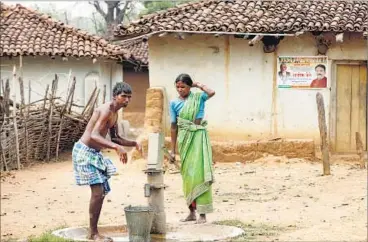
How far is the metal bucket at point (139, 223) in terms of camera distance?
23.7 feet

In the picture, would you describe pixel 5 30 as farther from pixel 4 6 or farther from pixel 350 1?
pixel 350 1

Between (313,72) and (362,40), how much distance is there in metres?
1.07

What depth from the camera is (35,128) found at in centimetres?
1597

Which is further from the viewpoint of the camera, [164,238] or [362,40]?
[362,40]

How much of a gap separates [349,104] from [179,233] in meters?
8.15


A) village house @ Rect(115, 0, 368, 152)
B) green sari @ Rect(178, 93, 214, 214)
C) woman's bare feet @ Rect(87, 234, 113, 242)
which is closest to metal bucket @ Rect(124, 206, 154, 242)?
woman's bare feet @ Rect(87, 234, 113, 242)

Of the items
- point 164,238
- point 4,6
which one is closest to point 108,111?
point 164,238

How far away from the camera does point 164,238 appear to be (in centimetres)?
786

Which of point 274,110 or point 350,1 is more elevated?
point 350,1

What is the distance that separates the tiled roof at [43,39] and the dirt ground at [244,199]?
5.53 m

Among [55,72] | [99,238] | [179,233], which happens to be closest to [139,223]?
[99,238]

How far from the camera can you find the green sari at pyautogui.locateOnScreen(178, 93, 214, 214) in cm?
862

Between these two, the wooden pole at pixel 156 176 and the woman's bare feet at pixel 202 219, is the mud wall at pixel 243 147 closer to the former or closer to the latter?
the woman's bare feet at pixel 202 219

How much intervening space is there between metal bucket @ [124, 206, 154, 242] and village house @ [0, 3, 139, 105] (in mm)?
13256
